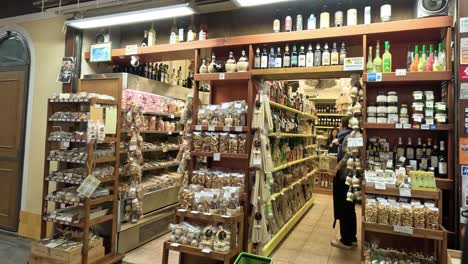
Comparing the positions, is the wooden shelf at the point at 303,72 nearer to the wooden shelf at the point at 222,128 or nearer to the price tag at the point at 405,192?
the wooden shelf at the point at 222,128

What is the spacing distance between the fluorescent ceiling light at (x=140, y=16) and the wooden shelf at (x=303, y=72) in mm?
1041

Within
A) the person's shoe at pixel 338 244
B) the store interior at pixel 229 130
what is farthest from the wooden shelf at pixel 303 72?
the person's shoe at pixel 338 244

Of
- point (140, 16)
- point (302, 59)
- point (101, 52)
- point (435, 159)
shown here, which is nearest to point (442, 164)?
point (435, 159)

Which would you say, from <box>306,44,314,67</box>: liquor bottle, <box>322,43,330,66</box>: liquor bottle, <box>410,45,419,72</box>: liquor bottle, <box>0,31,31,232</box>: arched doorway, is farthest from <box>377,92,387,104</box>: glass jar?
<box>0,31,31,232</box>: arched doorway

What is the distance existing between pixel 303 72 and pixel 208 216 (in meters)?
1.84

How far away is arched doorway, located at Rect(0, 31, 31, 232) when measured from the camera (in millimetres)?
4734

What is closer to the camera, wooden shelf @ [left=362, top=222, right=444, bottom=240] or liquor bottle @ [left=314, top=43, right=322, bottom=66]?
wooden shelf @ [left=362, top=222, right=444, bottom=240]

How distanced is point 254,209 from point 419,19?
2547 mm

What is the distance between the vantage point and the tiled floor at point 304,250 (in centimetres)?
397

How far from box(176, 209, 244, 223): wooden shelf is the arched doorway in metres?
3.12

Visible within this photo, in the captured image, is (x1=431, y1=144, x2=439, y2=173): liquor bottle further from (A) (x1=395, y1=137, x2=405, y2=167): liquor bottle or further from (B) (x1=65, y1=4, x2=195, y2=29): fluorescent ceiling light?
(B) (x1=65, y1=4, x2=195, y2=29): fluorescent ceiling light

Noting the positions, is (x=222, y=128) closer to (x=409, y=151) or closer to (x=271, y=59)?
(x=271, y=59)

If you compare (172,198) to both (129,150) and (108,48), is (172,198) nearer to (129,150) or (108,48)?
(129,150)

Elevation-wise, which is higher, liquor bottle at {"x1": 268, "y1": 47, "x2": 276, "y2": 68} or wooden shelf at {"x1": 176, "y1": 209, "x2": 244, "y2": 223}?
liquor bottle at {"x1": 268, "y1": 47, "x2": 276, "y2": 68}
